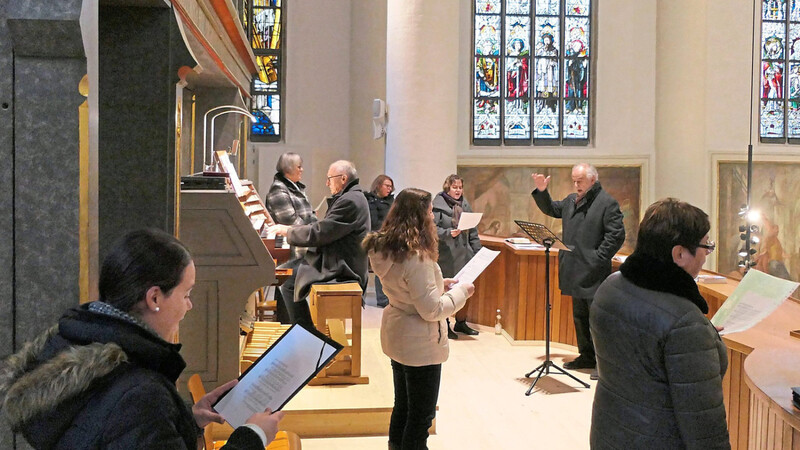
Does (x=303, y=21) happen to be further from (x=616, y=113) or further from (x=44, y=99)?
(x=44, y=99)

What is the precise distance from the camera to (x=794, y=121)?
48.4 feet

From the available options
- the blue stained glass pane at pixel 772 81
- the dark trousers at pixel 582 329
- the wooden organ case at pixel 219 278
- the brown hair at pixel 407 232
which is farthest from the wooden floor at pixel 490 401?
the blue stained glass pane at pixel 772 81

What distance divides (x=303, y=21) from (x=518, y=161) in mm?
4181

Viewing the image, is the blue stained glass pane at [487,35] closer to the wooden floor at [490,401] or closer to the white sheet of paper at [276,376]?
the wooden floor at [490,401]

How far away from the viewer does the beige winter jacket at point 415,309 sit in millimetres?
3955

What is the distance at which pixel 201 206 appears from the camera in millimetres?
Answer: 4559

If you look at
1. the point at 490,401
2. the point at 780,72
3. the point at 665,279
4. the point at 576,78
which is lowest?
the point at 490,401

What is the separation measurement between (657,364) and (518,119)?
40.5 feet

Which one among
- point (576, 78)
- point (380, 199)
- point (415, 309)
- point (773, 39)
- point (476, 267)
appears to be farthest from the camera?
point (773, 39)

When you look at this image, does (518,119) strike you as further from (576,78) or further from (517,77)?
(576,78)

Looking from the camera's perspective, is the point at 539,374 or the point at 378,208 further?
the point at 378,208

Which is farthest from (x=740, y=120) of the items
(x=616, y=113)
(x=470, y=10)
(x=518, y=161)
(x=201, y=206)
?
(x=201, y=206)

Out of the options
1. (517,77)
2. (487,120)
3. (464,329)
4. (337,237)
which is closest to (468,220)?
(464,329)

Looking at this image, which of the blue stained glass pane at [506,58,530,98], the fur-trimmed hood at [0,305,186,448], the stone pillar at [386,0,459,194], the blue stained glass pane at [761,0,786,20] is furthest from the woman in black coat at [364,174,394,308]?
the blue stained glass pane at [761,0,786,20]
